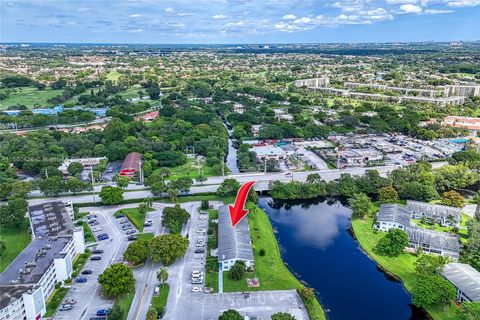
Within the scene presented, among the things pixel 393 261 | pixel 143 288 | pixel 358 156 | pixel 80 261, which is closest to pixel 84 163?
pixel 80 261

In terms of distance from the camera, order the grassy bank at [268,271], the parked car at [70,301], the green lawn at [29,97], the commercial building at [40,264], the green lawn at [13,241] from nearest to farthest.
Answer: the commercial building at [40,264]
the parked car at [70,301]
the grassy bank at [268,271]
the green lawn at [13,241]
the green lawn at [29,97]

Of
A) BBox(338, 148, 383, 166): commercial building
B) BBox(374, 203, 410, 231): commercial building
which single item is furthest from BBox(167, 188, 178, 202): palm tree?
BBox(338, 148, 383, 166): commercial building

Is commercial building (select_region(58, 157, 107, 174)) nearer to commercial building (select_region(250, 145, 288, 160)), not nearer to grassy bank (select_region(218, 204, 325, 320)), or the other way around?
commercial building (select_region(250, 145, 288, 160))

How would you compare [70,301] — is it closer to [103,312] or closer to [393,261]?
[103,312]

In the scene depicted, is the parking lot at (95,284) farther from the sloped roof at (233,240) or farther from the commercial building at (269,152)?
the commercial building at (269,152)

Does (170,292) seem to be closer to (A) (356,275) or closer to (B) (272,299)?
(B) (272,299)

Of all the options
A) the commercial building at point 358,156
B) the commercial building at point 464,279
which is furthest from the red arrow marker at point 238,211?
the commercial building at point 358,156

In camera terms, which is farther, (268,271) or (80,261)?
(80,261)
